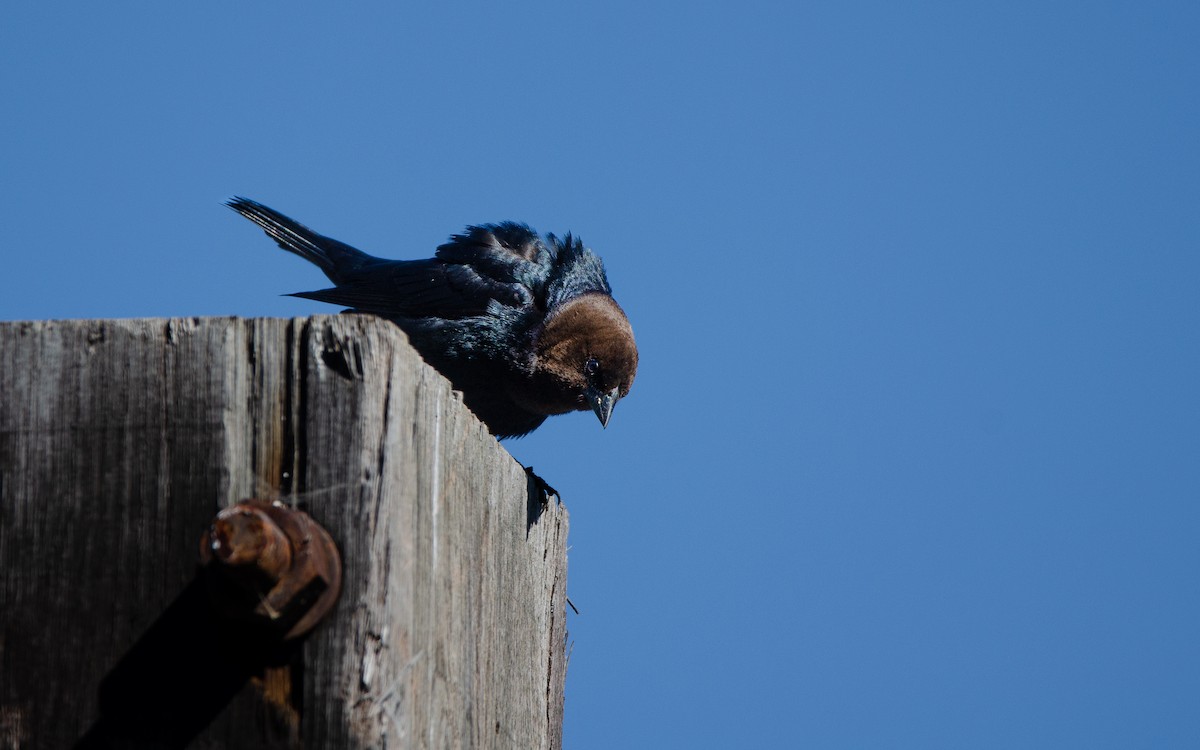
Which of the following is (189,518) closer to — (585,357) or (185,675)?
(185,675)

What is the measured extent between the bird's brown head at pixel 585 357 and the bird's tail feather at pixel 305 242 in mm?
1375

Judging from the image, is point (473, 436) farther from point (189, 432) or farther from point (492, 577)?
point (189, 432)

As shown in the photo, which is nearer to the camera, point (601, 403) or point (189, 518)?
point (189, 518)

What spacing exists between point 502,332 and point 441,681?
404 cm

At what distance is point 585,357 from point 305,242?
1987mm

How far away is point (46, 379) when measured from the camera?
4.68 ft

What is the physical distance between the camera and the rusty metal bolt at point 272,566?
4.14 ft

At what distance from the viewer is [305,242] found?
6.73 metres

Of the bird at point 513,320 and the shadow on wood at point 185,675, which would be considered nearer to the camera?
the shadow on wood at point 185,675

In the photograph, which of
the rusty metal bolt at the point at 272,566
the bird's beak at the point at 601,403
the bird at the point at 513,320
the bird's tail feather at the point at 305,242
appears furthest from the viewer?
the bird's tail feather at the point at 305,242

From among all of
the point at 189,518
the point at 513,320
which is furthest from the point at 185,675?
the point at 513,320

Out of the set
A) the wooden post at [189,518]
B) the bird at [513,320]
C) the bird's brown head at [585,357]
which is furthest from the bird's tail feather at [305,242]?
the wooden post at [189,518]

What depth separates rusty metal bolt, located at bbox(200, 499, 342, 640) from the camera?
4.14 feet

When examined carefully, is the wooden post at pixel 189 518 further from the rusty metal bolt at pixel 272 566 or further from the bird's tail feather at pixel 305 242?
the bird's tail feather at pixel 305 242
